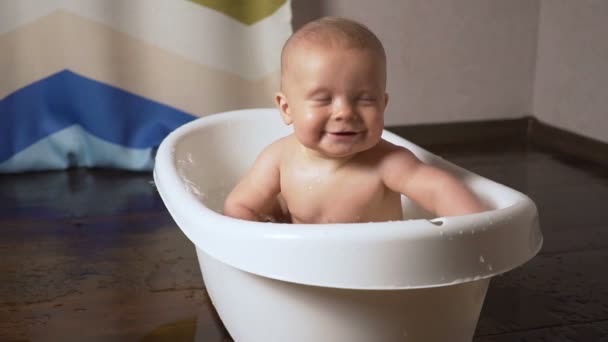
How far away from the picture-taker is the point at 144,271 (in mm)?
1057

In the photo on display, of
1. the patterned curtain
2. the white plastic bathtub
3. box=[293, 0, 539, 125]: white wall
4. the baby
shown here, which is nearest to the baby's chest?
the baby

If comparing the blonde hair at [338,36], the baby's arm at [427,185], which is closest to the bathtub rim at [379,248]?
the baby's arm at [427,185]

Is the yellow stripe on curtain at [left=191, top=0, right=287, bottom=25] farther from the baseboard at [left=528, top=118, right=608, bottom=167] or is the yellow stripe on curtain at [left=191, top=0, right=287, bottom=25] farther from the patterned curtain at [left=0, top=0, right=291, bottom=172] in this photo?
the baseboard at [left=528, top=118, right=608, bottom=167]

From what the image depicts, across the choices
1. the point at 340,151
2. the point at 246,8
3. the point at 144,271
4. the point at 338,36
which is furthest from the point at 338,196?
the point at 246,8

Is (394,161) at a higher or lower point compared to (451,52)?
higher

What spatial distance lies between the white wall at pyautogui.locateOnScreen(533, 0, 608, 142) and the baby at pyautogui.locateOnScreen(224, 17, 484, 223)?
109 centimetres

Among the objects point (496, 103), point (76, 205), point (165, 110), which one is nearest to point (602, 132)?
point (496, 103)

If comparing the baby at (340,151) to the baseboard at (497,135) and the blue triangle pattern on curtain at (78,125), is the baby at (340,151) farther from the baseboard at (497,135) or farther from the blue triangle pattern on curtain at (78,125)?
the baseboard at (497,135)

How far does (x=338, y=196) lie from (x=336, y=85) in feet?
0.48

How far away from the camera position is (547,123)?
6.38ft

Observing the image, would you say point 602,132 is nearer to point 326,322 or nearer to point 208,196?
point 208,196

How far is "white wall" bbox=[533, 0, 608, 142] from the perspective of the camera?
168cm

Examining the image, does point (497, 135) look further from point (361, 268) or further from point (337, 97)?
point (361, 268)

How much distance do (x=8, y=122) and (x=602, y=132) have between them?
1.48m
